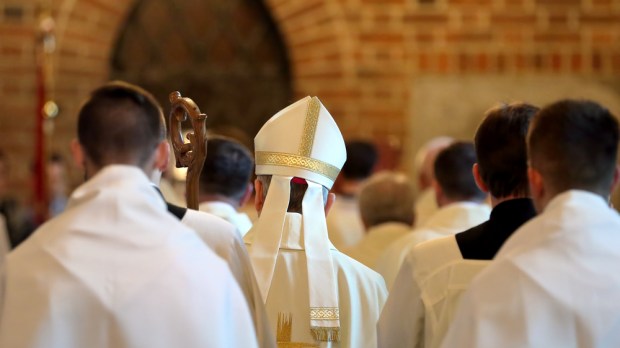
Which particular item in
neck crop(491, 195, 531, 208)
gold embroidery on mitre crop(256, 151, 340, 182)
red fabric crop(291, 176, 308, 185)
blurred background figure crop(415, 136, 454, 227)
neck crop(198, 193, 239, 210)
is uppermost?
gold embroidery on mitre crop(256, 151, 340, 182)

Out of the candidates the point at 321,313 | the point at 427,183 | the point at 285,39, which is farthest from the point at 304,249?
the point at 285,39

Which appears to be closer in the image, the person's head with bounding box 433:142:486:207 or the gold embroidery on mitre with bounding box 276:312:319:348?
the gold embroidery on mitre with bounding box 276:312:319:348

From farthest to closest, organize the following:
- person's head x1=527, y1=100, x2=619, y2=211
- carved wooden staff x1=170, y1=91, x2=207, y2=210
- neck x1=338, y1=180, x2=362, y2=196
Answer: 1. neck x1=338, y1=180, x2=362, y2=196
2. carved wooden staff x1=170, y1=91, x2=207, y2=210
3. person's head x1=527, y1=100, x2=619, y2=211

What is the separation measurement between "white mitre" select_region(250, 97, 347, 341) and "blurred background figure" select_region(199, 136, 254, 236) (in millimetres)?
836

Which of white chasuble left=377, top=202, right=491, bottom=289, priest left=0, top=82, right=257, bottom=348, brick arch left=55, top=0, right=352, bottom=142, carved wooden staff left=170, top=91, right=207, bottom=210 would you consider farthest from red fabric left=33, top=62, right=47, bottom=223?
priest left=0, top=82, right=257, bottom=348

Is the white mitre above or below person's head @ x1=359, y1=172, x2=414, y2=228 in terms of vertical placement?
above

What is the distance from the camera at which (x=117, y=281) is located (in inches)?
123

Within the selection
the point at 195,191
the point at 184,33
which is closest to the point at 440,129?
the point at 184,33

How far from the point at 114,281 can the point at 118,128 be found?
0.39m

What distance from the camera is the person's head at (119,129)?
3.27 meters

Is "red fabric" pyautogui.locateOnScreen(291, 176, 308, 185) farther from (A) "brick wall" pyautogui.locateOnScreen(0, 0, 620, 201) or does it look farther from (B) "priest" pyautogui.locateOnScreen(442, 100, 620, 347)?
(A) "brick wall" pyautogui.locateOnScreen(0, 0, 620, 201)

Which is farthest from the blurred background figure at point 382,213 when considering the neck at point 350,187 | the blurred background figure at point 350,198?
the neck at point 350,187

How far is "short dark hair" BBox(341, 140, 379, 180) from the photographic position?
324 inches

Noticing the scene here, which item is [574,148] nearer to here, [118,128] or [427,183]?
[118,128]
